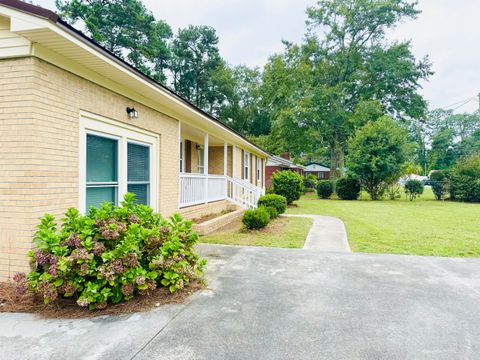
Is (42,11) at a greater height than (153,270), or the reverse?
(42,11)

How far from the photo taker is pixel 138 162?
21.6 ft

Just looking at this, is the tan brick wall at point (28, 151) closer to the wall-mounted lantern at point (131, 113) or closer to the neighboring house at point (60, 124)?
the neighboring house at point (60, 124)

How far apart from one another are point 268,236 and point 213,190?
3.81 meters

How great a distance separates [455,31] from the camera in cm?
2378

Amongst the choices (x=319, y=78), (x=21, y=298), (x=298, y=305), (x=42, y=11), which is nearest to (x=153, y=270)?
(x=21, y=298)

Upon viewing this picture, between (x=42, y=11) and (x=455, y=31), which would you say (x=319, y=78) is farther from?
(x=42, y=11)

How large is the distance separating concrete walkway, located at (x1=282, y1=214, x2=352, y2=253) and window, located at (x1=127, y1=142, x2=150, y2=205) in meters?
3.93

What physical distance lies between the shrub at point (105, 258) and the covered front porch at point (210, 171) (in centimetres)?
481

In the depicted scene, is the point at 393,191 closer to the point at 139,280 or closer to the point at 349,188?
the point at 349,188

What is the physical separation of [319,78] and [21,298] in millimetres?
30534

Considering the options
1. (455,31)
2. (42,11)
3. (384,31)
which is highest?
(384,31)

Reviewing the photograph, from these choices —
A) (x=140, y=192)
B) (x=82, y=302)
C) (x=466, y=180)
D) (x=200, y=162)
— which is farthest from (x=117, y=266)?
(x=466, y=180)

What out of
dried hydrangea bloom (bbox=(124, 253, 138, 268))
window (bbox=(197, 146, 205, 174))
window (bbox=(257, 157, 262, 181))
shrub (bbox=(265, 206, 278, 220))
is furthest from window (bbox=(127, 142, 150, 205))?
window (bbox=(257, 157, 262, 181))

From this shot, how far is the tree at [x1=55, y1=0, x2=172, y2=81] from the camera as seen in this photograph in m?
26.9
